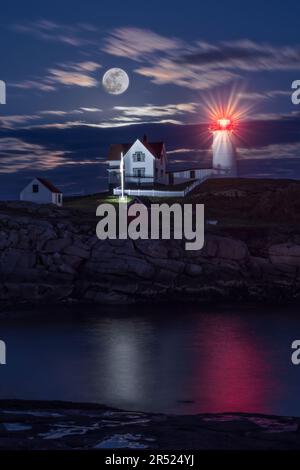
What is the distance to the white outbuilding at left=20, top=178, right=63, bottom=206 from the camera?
190 ft

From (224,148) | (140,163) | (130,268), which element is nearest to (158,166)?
(140,163)

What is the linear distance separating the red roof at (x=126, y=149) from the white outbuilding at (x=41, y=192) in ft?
44.2

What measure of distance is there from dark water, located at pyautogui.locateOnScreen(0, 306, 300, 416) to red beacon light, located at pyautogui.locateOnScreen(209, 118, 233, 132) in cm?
4336

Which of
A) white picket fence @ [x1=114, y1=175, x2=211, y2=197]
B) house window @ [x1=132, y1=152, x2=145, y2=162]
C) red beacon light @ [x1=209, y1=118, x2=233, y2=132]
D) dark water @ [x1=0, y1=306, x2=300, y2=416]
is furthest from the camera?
red beacon light @ [x1=209, y1=118, x2=233, y2=132]

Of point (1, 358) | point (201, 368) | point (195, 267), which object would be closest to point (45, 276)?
point (195, 267)

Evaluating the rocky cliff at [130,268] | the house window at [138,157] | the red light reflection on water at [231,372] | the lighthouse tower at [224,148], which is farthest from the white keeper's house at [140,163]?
the red light reflection on water at [231,372]

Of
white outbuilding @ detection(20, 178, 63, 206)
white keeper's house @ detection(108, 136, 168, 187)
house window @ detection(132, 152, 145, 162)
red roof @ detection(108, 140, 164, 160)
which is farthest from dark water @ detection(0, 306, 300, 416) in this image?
red roof @ detection(108, 140, 164, 160)

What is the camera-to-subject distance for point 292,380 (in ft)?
74.6

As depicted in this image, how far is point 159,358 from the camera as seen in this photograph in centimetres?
2622

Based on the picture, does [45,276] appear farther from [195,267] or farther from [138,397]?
[138,397]

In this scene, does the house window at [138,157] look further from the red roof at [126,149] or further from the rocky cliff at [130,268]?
the rocky cliff at [130,268]

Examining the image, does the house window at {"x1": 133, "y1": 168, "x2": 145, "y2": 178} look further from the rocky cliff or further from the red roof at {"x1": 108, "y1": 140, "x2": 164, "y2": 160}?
the rocky cliff
